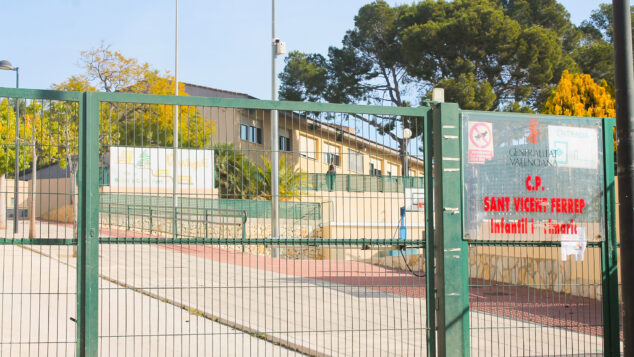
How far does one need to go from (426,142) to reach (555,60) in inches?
1333

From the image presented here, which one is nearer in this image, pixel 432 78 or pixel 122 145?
pixel 122 145

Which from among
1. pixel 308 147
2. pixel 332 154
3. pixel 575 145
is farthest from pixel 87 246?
pixel 575 145

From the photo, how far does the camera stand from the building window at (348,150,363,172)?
17.3 ft

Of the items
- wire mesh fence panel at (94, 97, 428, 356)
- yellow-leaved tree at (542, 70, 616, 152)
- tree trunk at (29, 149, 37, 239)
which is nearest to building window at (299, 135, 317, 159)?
wire mesh fence panel at (94, 97, 428, 356)

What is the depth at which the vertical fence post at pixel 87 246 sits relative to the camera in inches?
188

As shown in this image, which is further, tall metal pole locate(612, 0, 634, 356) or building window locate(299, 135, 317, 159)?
tall metal pole locate(612, 0, 634, 356)

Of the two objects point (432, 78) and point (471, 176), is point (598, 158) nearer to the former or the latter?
point (471, 176)

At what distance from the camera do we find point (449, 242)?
5.32 meters

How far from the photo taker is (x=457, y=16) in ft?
125

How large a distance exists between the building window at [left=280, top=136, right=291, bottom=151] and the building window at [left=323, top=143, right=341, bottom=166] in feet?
1.03

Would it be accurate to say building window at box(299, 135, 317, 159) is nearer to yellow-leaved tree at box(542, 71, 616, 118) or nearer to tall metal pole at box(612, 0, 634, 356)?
tall metal pole at box(612, 0, 634, 356)

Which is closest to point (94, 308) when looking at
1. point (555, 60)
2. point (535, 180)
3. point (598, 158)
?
point (535, 180)

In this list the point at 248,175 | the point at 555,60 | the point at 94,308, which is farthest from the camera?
the point at 555,60

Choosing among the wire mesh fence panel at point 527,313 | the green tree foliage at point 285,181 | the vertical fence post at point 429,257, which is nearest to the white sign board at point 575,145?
the wire mesh fence panel at point 527,313
